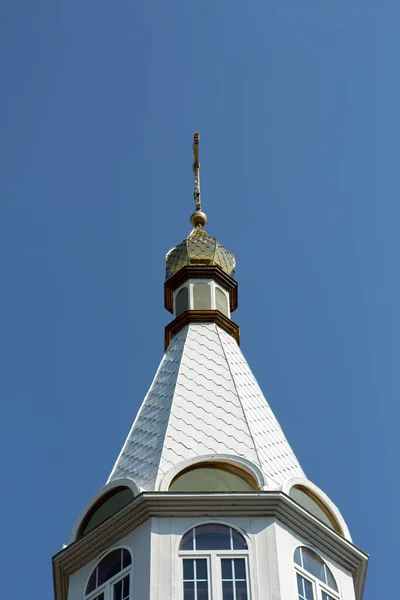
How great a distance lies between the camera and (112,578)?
23.8m

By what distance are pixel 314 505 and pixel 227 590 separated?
3409mm

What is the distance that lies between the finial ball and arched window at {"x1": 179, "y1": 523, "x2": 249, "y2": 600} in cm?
1269

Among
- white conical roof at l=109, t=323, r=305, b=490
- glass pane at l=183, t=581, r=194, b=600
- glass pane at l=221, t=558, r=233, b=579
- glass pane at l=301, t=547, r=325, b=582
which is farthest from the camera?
white conical roof at l=109, t=323, r=305, b=490

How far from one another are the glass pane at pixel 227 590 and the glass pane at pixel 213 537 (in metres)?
0.70

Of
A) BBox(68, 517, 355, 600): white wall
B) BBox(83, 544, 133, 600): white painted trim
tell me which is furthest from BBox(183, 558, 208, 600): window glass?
BBox(83, 544, 133, 600): white painted trim

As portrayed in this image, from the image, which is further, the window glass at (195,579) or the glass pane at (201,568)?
the glass pane at (201,568)

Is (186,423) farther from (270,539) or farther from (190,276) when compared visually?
(190,276)

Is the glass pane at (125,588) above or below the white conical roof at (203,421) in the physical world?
below

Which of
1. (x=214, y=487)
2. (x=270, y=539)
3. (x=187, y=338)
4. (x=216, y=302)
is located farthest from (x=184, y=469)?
(x=216, y=302)

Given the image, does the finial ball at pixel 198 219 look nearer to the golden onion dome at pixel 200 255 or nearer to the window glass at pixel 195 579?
the golden onion dome at pixel 200 255

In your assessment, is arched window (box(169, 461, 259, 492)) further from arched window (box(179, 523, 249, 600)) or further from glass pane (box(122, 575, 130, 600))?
glass pane (box(122, 575, 130, 600))

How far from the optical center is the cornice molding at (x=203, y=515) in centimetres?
2411

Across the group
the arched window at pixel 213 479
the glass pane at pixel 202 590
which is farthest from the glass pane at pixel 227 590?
the arched window at pixel 213 479

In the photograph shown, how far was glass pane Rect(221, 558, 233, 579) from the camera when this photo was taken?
76.2 ft
